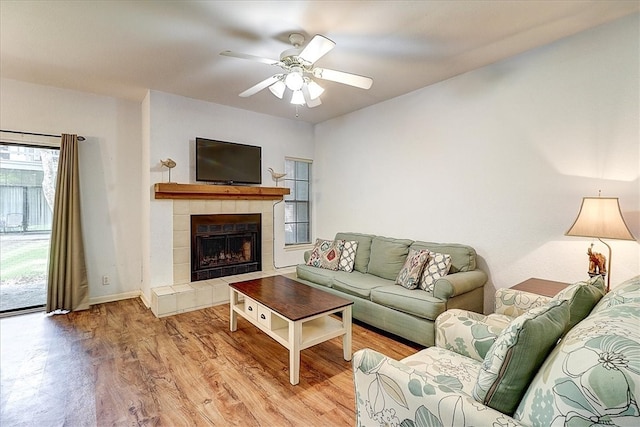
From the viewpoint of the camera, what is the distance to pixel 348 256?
12.9ft

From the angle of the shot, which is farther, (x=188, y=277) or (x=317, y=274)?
(x=188, y=277)

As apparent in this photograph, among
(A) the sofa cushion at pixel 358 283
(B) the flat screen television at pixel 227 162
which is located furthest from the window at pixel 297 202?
(A) the sofa cushion at pixel 358 283

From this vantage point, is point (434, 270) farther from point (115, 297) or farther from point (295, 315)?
point (115, 297)

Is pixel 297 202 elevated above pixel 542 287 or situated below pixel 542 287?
above

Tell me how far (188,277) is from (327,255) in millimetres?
1861

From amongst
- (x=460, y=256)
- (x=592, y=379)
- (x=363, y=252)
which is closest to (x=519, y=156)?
(x=460, y=256)

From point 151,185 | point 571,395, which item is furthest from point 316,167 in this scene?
point 571,395

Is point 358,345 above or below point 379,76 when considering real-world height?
below

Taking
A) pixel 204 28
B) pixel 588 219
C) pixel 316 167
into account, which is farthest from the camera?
pixel 316 167

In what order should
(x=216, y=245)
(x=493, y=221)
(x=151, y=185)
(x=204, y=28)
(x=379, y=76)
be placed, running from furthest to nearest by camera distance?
Result: (x=216, y=245) < (x=151, y=185) < (x=379, y=76) < (x=493, y=221) < (x=204, y=28)

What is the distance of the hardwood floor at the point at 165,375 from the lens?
190cm

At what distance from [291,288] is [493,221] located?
212 centimetres

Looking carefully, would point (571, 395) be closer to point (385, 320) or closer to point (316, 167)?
point (385, 320)

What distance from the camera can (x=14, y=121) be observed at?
11.3 feet
